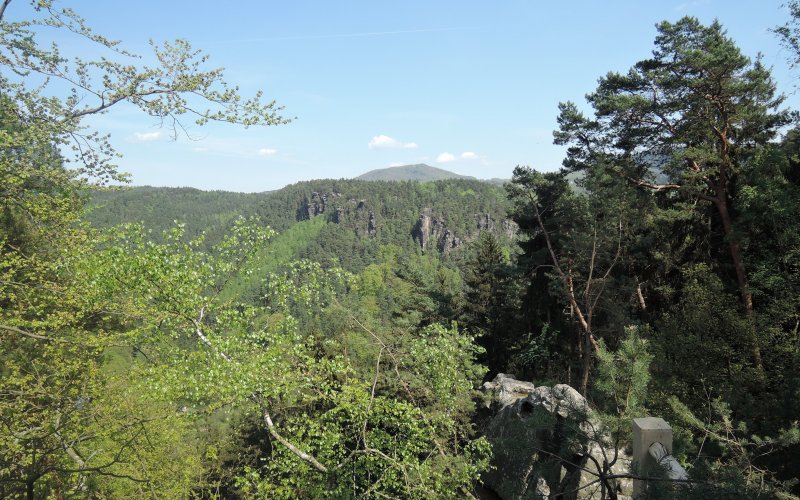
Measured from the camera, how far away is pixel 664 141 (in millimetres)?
13344

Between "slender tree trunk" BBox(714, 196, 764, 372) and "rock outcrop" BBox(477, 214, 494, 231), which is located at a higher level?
"rock outcrop" BBox(477, 214, 494, 231)

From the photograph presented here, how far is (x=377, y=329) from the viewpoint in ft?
47.3

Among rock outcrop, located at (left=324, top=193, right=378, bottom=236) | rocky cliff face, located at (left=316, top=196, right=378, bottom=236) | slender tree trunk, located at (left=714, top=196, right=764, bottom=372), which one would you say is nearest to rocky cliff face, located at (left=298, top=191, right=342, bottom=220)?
rocky cliff face, located at (left=316, top=196, right=378, bottom=236)

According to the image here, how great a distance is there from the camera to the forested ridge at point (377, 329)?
582cm

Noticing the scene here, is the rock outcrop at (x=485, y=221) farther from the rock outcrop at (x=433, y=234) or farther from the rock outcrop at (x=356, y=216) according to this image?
the rock outcrop at (x=356, y=216)

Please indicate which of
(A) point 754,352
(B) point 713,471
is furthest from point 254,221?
(A) point 754,352

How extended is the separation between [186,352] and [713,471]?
20.5ft

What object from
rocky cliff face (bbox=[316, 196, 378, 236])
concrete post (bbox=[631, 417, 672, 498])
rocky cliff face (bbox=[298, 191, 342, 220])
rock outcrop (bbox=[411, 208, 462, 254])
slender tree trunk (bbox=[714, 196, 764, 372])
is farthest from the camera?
rocky cliff face (bbox=[298, 191, 342, 220])

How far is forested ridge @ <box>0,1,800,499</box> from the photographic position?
5820mm

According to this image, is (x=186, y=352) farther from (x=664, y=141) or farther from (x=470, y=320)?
(x=470, y=320)

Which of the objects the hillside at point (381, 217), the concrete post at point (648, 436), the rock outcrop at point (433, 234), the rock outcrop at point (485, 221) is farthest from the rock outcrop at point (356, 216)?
the concrete post at point (648, 436)

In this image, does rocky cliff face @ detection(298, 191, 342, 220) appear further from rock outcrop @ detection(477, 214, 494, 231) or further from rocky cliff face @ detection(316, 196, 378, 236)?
rock outcrop @ detection(477, 214, 494, 231)

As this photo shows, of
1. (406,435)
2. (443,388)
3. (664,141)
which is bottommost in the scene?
(406,435)

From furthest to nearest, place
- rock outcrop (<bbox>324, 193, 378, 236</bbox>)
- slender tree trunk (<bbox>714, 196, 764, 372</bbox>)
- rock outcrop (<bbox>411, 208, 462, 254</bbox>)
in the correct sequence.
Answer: rock outcrop (<bbox>324, 193, 378, 236</bbox>) → rock outcrop (<bbox>411, 208, 462, 254</bbox>) → slender tree trunk (<bbox>714, 196, 764, 372</bbox>)
